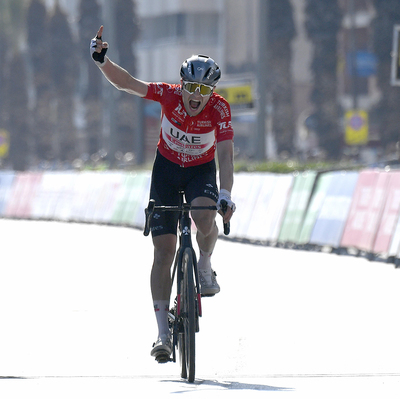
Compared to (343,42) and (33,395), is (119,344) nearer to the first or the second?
Answer: (33,395)

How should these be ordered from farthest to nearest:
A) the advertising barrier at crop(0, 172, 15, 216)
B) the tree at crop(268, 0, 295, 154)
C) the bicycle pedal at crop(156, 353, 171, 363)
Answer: the tree at crop(268, 0, 295, 154) → the advertising barrier at crop(0, 172, 15, 216) → the bicycle pedal at crop(156, 353, 171, 363)

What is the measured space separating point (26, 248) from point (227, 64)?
49.9 meters

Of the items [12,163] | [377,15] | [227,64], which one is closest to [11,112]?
[12,163]

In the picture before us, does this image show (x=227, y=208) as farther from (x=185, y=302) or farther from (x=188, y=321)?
(x=188, y=321)

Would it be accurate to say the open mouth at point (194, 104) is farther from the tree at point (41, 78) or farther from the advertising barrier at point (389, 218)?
the tree at point (41, 78)

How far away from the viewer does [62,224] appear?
24.5 m

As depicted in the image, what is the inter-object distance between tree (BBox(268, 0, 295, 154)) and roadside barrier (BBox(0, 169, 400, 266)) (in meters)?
16.7

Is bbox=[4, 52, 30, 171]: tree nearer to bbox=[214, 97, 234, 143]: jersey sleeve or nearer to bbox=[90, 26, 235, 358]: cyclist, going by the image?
bbox=[90, 26, 235, 358]: cyclist

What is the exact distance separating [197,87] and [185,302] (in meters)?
1.38

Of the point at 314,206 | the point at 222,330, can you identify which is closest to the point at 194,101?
the point at 222,330

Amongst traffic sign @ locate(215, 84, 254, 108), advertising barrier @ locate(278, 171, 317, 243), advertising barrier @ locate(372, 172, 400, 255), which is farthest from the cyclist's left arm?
Answer: traffic sign @ locate(215, 84, 254, 108)

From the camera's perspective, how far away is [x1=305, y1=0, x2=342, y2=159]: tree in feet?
140

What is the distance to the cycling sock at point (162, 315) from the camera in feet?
22.2

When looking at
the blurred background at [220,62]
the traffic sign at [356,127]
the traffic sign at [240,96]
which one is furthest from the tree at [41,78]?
the traffic sign at [240,96]
